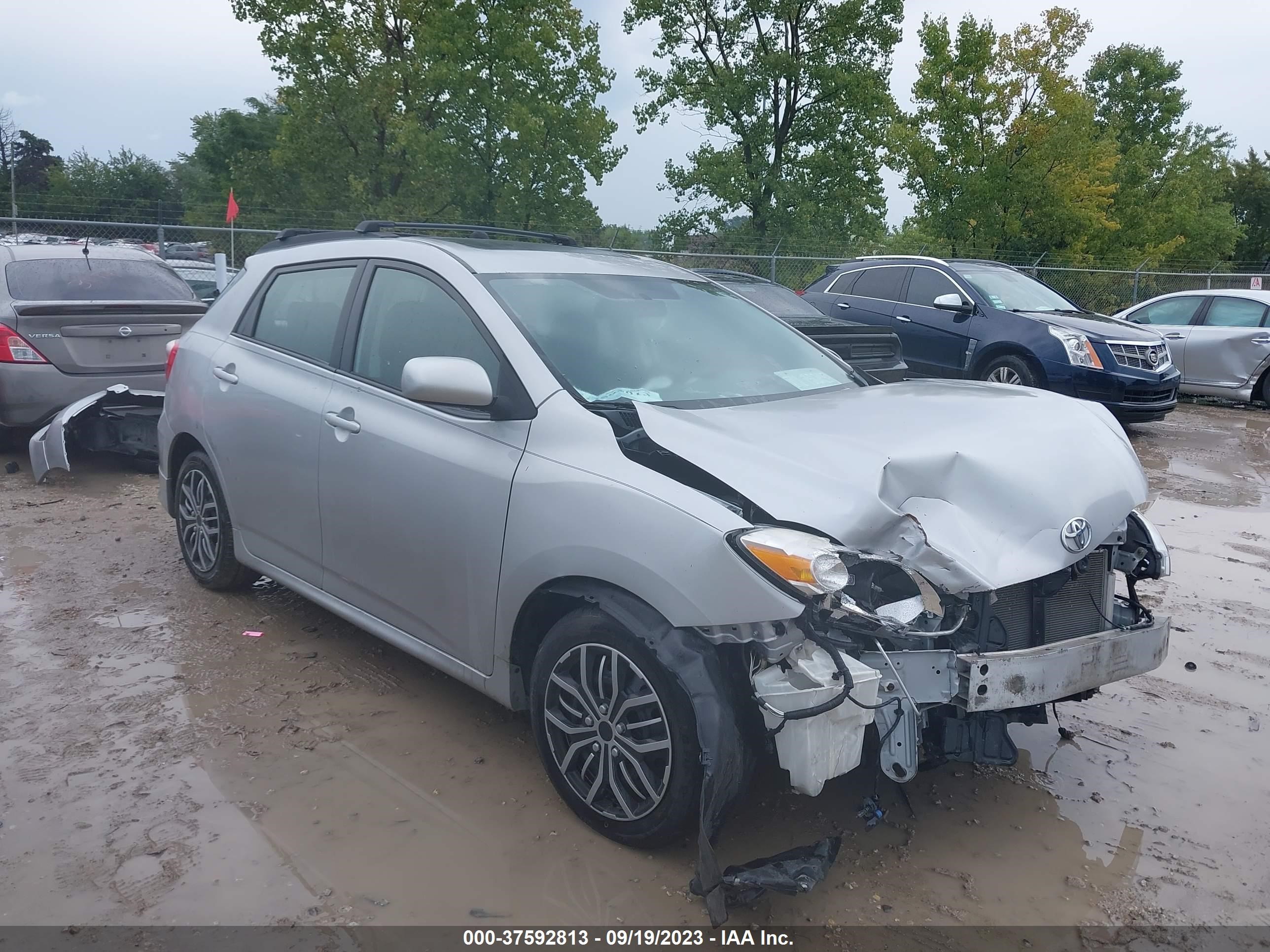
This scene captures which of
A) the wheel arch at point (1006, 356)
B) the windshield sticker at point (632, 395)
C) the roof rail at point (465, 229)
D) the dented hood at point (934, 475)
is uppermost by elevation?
the roof rail at point (465, 229)

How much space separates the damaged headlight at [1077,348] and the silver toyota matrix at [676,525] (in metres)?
7.00

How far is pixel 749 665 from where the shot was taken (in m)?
2.79

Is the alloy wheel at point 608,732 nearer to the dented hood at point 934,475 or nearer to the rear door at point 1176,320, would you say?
the dented hood at point 934,475

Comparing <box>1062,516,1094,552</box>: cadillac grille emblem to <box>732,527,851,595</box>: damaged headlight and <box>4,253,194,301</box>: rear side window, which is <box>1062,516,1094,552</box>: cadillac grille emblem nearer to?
<box>732,527,851,595</box>: damaged headlight

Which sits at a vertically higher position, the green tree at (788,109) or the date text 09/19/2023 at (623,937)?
the green tree at (788,109)

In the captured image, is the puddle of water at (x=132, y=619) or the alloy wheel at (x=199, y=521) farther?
the alloy wheel at (x=199, y=521)

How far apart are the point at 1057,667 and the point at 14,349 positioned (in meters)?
7.56

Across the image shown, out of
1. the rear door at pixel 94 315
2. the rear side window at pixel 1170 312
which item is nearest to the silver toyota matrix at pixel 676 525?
the rear door at pixel 94 315

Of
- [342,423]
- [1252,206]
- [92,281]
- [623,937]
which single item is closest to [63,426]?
[92,281]

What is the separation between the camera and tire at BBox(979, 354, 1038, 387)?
10.7 metres

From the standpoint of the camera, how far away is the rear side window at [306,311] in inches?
169

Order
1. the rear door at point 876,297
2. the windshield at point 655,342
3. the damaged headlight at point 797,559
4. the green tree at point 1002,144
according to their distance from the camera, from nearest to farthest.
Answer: the damaged headlight at point 797,559, the windshield at point 655,342, the rear door at point 876,297, the green tree at point 1002,144

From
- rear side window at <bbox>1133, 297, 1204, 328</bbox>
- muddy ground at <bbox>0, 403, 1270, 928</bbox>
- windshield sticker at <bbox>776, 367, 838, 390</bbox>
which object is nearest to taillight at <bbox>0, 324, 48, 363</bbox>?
muddy ground at <bbox>0, 403, 1270, 928</bbox>

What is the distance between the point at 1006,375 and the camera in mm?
10797
